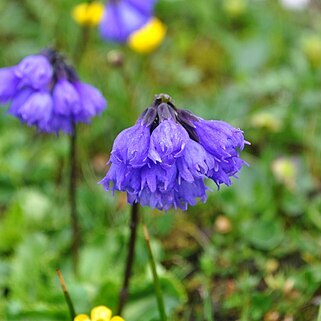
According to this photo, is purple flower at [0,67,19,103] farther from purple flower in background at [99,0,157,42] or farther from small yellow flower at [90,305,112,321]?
purple flower in background at [99,0,157,42]

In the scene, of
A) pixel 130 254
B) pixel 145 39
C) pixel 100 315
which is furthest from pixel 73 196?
pixel 145 39

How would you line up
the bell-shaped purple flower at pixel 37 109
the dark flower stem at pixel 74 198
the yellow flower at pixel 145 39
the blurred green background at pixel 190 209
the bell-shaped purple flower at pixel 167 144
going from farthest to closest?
the yellow flower at pixel 145 39 → the blurred green background at pixel 190 209 → the dark flower stem at pixel 74 198 → the bell-shaped purple flower at pixel 37 109 → the bell-shaped purple flower at pixel 167 144

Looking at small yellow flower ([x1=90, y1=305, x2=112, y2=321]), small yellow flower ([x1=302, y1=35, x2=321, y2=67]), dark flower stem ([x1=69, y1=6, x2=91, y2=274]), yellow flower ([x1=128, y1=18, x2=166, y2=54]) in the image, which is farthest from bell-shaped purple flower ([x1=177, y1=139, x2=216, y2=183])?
small yellow flower ([x1=302, y1=35, x2=321, y2=67])

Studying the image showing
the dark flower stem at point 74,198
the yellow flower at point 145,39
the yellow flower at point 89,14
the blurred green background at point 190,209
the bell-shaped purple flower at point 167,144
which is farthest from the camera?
the yellow flower at point 145,39

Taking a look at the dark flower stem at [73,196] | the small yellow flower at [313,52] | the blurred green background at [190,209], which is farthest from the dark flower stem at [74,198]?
the small yellow flower at [313,52]

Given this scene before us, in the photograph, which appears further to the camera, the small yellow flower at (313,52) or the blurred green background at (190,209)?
the small yellow flower at (313,52)

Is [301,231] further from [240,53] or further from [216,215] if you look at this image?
[240,53]

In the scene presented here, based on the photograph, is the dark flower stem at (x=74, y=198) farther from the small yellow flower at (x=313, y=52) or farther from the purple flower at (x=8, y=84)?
the small yellow flower at (x=313, y=52)

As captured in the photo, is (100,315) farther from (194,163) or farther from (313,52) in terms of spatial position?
(313,52)
